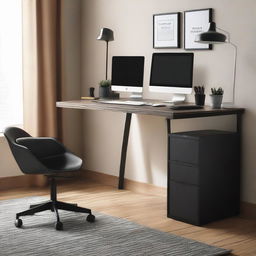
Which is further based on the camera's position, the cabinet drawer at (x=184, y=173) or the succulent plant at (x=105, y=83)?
the succulent plant at (x=105, y=83)

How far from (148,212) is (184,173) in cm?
54

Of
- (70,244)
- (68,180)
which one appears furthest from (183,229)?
(68,180)

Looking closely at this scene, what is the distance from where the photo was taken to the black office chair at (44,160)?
397 cm

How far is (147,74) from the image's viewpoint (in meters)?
5.18

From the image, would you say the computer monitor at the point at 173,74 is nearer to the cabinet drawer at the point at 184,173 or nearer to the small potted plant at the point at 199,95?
the small potted plant at the point at 199,95

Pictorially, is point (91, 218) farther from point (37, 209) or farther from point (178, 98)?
point (178, 98)

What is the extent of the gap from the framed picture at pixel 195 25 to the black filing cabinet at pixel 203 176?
788 mm

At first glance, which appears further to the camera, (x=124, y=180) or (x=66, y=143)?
(x=66, y=143)

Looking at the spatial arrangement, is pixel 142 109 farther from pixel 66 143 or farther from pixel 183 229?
pixel 66 143

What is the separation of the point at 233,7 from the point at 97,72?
5.90 feet

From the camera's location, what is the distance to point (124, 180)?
216 inches

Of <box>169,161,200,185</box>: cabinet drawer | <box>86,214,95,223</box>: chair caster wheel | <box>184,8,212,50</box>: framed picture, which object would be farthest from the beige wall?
<box>86,214,95,223</box>: chair caster wheel

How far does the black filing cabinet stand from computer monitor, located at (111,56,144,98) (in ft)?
2.99

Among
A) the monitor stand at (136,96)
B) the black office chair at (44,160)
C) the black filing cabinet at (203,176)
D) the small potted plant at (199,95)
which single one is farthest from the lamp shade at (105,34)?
the black filing cabinet at (203,176)
